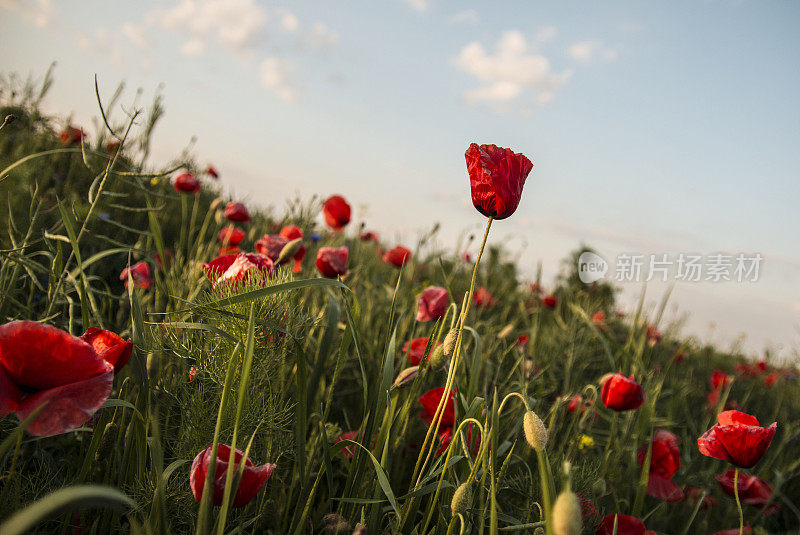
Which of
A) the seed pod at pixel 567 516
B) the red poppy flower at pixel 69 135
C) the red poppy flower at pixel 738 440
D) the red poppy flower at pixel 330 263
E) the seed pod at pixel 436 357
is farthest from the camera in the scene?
the red poppy flower at pixel 69 135

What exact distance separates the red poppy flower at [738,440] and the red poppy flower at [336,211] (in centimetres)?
151

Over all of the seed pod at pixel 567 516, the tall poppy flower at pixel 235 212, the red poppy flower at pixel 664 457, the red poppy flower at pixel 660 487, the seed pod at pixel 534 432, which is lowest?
the red poppy flower at pixel 660 487

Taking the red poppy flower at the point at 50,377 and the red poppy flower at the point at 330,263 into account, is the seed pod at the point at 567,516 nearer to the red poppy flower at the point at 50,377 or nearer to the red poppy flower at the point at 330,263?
the red poppy flower at the point at 50,377

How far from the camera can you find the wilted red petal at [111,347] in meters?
0.81

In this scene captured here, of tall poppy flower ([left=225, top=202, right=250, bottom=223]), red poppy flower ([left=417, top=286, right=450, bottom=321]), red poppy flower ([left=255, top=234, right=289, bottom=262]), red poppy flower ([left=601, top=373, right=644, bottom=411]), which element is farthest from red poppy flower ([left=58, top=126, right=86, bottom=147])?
red poppy flower ([left=601, top=373, right=644, bottom=411])

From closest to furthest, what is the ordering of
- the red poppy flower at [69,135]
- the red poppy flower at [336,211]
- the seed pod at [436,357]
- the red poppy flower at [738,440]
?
the seed pod at [436,357]
the red poppy flower at [738,440]
the red poppy flower at [336,211]
the red poppy flower at [69,135]

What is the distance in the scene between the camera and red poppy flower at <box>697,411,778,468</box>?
1060 mm

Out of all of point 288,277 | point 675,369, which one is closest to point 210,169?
point 288,277

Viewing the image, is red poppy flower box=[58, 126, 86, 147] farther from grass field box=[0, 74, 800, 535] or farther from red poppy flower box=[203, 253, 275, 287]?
red poppy flower box=[203, 253, 275, 287]

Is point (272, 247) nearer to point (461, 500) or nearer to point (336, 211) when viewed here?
point (461, 500)

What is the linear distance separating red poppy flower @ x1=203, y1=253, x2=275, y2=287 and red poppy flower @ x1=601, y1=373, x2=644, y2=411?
0.92m

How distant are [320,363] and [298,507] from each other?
1.21ft

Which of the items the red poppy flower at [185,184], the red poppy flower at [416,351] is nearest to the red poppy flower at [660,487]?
the red poppy flower at [416,351]

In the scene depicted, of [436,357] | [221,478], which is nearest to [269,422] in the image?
[221,478]
